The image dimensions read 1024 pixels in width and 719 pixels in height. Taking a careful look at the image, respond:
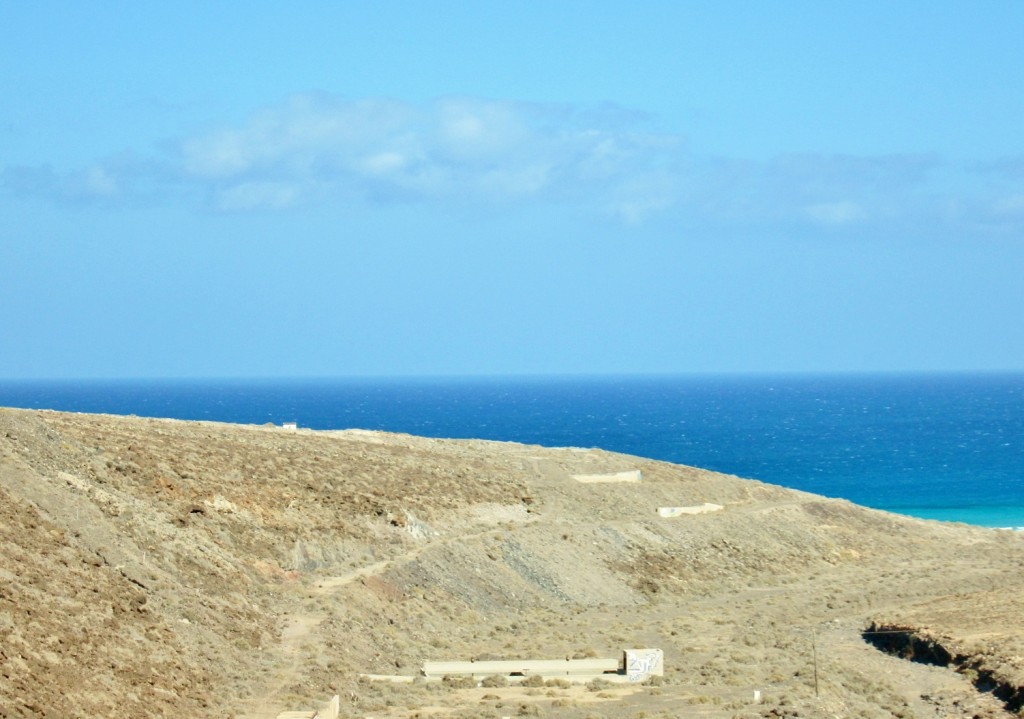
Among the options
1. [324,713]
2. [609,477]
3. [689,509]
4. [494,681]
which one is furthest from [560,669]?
[609,477]

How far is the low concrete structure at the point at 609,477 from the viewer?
7219 cm

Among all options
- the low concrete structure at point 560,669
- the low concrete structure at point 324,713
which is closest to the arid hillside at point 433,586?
the low concrete structure at point 560,669

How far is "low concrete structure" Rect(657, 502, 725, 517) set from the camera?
67562 mm

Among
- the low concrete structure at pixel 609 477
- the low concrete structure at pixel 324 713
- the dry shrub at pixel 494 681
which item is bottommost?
the dry shrub at pixel 494 681

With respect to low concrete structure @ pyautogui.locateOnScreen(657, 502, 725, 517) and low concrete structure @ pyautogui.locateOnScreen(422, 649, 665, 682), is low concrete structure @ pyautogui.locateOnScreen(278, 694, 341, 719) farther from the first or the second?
low concrete structure @ pyautogui.locateOnScreen(657, 502, 725, 517)

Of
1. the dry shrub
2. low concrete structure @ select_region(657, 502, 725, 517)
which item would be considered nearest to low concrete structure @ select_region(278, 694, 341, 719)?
the dry shrub

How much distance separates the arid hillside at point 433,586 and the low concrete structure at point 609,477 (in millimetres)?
716

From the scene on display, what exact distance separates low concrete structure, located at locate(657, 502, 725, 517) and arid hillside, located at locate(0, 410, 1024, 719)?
2.57ft

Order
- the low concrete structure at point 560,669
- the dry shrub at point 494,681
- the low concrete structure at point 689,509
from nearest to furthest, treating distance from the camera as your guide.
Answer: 1. the dry shrub at point 494,681
2. the low concrete structure at point 560,669
3. the low concrete structure at point 689,509

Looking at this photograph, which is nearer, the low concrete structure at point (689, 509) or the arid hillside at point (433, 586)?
the arid hillside at point (433, 586)

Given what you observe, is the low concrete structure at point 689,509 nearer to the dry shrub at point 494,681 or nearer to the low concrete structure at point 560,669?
the low concrete structure at point 560,669

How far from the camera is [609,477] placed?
73188 millimetres

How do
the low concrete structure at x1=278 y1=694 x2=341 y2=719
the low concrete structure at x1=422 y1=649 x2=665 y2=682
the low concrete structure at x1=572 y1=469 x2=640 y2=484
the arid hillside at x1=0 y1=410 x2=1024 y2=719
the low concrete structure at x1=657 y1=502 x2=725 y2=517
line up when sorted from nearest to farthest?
the low concrete structure at x1=278 y1=694 x2=341 y2=719 < the arid hillside at x1=0 y1=410 x2=1024 y2=719 < the low concrete structure at x1=422 y1=649 x2=665 y2=682 < the low concrete structure at x1=657 y1=502 x2=725 y2=517 < the low concrete structure at x1=572 y1=469 x2=640 y2=484

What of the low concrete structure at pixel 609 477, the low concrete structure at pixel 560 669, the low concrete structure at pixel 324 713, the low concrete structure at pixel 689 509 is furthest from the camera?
the low concrete structure at pixel 609 477
